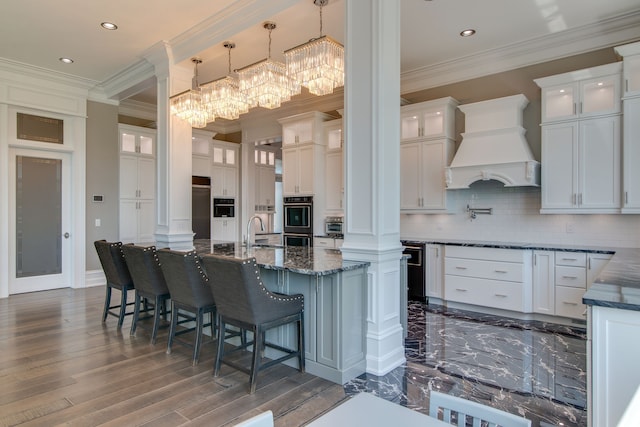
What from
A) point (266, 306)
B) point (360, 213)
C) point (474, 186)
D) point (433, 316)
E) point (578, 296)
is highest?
point (474, 186)

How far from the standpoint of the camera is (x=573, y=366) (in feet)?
10.1

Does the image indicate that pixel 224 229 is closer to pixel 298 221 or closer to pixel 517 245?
pixel 298 221

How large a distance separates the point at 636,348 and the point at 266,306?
202 centimetres

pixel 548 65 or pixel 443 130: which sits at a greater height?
Answer: pixel 548 65

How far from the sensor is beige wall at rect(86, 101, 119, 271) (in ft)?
21.2

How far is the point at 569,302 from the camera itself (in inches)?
162

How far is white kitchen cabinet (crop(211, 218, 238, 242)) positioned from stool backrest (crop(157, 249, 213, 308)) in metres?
4.92

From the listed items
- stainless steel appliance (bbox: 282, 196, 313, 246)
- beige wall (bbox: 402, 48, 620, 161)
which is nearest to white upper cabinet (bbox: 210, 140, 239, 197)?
stainless steel appliance (bbox: 282, 196, 313, 246)

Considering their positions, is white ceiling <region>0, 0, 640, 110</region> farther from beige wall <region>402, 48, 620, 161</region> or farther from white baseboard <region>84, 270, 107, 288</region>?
white baseboard <region>84, 270, 107, 288</region>

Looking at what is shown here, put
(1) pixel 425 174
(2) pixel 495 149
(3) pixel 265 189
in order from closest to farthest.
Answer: (2) pixel 495 149
(1) pixel 425 174
(3) pixel 265 189

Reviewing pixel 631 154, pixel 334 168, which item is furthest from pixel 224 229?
pixel 631 154

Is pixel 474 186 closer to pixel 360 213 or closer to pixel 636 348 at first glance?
pixel 360 213

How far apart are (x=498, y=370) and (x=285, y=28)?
13.3ft

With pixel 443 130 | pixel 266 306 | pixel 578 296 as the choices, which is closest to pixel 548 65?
pixel 443 130
